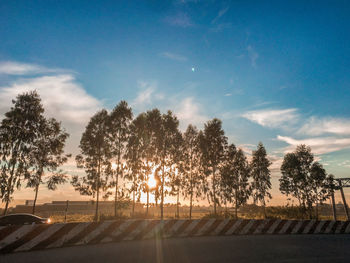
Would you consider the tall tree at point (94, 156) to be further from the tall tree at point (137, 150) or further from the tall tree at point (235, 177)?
the tall tree at point (235, 177)

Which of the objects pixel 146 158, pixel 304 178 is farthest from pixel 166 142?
pixel 304 178

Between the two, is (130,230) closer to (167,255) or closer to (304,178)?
(167,255)

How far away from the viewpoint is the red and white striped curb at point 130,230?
7484mm

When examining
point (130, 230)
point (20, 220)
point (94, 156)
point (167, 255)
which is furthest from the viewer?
point (94, 156)

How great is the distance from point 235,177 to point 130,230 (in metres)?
29.0

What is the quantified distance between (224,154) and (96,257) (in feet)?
98.0

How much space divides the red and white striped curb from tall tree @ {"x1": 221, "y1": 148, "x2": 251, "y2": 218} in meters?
20.4

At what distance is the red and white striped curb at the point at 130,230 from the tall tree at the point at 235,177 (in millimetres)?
20423

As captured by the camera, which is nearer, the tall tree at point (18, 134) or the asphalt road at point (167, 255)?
the asphalt road at point (167, 255)

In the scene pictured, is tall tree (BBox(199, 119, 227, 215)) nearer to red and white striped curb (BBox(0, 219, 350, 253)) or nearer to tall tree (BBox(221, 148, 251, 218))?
tall tree (BBox(221, 148, 251, 218))

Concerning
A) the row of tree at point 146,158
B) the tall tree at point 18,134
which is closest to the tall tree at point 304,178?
the row of tree at point 146,158

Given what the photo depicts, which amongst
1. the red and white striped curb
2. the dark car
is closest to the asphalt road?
the red and white striped curb

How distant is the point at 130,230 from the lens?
971 centimetres

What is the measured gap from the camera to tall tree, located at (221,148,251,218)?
3559 centimetres
